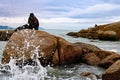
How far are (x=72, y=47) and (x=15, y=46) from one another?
309 centimetres

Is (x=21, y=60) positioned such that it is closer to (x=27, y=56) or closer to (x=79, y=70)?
(x=27, y=56)

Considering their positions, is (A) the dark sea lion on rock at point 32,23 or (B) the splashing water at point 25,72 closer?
(B) the splashing water at point 25,72

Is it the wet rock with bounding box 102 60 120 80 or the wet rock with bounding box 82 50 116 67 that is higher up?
the wet rock with bounding box 102 60 120 80

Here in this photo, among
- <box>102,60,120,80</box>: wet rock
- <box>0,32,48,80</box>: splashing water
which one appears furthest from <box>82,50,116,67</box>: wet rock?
<box>102,60,120,80</box>: wet rock

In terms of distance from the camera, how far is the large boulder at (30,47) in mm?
16156

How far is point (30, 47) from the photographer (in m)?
16.3

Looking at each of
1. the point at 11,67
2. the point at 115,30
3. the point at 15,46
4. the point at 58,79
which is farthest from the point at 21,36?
the point at 115,30

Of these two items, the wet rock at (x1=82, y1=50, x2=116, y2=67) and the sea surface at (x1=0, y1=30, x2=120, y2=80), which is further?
the wet rock at (x1=82, y1=50, x2=116, y2=67)

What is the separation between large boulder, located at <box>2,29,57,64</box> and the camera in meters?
16.2

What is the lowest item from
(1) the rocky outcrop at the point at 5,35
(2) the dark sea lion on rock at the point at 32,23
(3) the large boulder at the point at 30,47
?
(1) the rocky outcrop at the point at 5,35

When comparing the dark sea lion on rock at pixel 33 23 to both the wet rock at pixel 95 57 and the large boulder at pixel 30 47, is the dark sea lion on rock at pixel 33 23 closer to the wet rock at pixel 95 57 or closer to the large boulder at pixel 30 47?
the large boulder at pixel 30 47

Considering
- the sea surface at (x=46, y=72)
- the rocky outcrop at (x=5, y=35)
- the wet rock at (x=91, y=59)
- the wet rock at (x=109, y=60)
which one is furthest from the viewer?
the rocky outcrop at (x=5, y=35)

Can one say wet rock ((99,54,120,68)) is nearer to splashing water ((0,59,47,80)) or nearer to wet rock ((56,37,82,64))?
wet rock ((56,37,82,64))

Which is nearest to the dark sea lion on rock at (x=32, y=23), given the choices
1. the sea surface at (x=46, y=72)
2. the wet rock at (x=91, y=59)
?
the wet rock at (x=91, y=59)
